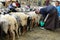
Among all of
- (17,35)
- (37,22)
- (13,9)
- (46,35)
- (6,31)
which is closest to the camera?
(6,31)

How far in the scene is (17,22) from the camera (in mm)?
3982

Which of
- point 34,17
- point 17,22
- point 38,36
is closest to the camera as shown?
point 17,22

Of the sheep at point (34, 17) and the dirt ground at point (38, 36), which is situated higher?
the sheep at point (34, 17)

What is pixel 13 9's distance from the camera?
4891mm

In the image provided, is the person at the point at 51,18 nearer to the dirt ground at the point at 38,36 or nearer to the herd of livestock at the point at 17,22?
the dirt ground at the point at 38,36

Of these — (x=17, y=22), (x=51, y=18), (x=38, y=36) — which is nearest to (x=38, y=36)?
(x=38, y=36)

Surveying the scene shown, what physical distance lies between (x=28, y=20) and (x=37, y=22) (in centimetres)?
76

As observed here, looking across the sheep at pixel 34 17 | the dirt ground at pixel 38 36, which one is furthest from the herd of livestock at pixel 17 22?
the dirt ground at pixel 38 36

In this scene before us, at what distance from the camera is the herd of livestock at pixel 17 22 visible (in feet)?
10.8

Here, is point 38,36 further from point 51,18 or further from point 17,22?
point 51,18

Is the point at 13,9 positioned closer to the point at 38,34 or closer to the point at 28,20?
the point at 28,20

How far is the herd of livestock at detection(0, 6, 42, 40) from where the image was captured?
3.30 meters

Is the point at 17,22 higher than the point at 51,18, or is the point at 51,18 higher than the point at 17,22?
the point at 17,22

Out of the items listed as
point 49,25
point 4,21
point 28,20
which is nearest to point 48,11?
point 49,25
